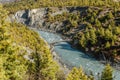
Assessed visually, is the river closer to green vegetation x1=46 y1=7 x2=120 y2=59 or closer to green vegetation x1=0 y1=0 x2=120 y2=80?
green vegetation x1=46 y1=7 x2=120 y2=59

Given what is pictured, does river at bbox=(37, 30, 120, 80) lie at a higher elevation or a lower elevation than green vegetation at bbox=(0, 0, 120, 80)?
lower

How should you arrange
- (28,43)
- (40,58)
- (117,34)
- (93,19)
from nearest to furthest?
(40,58)
(28,43)
(117,34)
(93,19)

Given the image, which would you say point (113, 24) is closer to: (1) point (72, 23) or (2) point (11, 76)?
(1) point (72, 23)

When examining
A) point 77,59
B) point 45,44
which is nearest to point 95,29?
point 77,59

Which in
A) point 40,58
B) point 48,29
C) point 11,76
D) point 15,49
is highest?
point 15,49

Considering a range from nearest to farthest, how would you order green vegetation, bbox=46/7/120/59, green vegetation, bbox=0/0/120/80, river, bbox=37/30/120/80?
1. green vegetation, bbox=0/0/120/80
2. river, bbox=37/30/120/80
3. green vegetation, bbox=46/7/120/59

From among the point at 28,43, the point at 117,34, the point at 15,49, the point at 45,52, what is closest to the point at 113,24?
the point at 117,34

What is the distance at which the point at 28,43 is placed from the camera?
374ft

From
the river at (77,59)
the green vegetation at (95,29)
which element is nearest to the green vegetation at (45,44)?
the green vegetation at (95,29)

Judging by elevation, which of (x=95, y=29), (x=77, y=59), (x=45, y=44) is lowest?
(x=77, y=59)

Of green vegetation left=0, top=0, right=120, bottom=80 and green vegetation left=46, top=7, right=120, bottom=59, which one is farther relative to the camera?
green vegetation left=46, top=7, right=120, bottom=59

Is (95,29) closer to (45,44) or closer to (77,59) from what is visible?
(77,59)

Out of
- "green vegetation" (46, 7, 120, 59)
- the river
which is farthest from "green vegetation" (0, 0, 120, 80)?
the river

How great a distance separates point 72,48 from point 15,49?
104 metres
